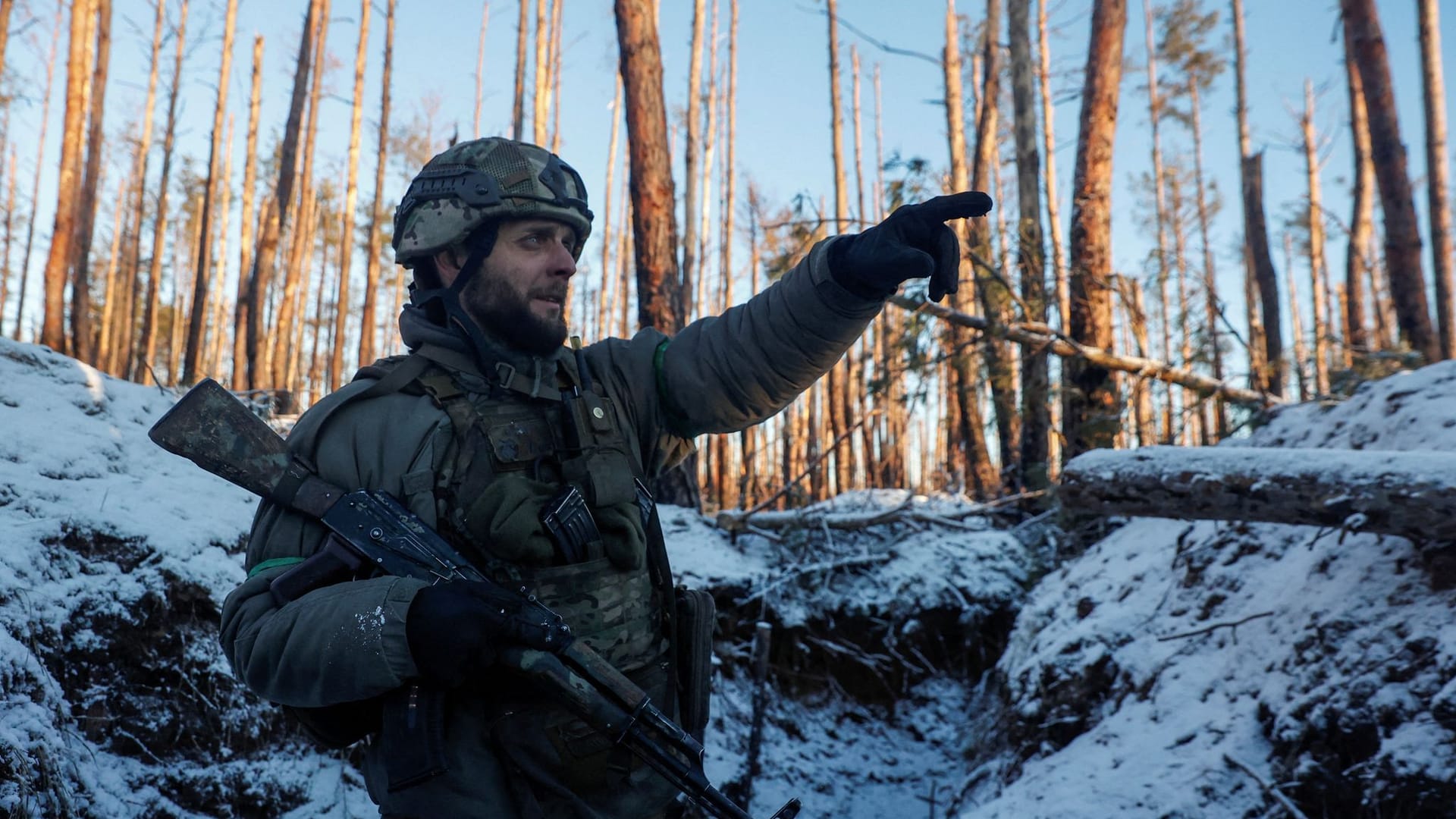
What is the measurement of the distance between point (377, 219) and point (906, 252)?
55.3ft

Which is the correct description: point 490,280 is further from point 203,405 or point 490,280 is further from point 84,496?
point 84,496

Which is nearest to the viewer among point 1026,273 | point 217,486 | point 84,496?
point 84,496

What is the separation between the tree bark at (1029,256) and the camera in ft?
21.4

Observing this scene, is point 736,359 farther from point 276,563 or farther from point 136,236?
point 136,236

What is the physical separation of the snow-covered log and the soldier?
6.06 ft

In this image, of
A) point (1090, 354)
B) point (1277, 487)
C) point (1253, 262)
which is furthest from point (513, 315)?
point (1253, 262)

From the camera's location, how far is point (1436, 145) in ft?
26.7

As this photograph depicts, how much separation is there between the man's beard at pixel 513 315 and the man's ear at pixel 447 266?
5.6 inches

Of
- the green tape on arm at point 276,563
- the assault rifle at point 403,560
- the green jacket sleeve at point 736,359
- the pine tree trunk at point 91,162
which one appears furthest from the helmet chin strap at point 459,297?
the pine tree trunk at point 91,162

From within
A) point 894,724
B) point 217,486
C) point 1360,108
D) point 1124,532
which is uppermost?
point 1360,108

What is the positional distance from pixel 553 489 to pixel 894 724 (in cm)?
358

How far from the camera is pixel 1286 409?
482cm

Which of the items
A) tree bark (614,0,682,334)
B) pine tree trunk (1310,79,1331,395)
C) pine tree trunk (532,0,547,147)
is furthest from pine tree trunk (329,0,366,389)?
pine tree trunk (1310,79,1331,395)

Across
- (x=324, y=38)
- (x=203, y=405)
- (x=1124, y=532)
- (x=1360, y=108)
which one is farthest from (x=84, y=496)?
(x=324, y=38)
